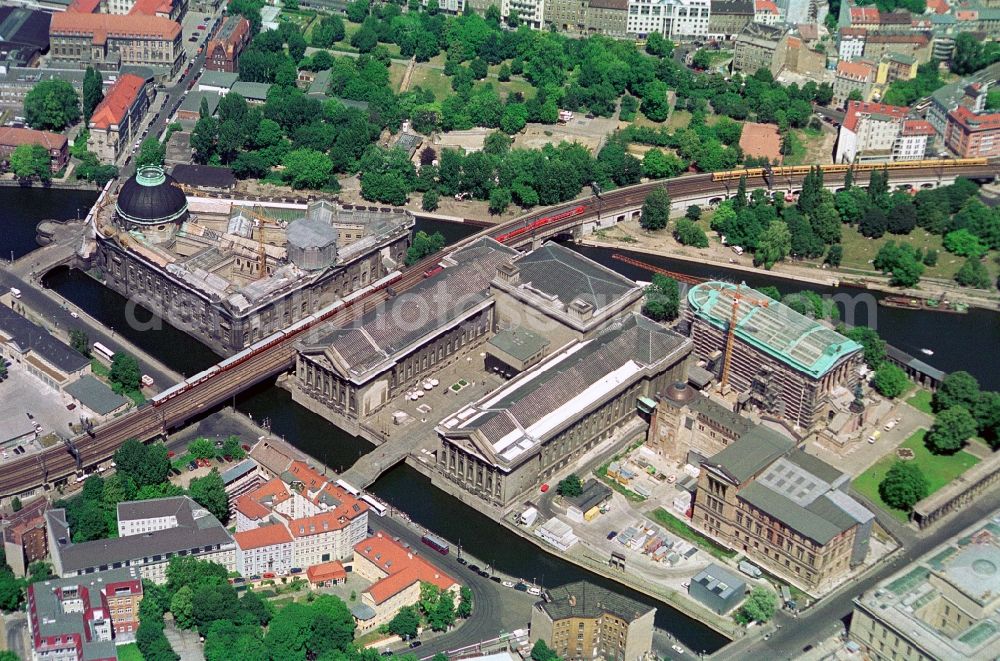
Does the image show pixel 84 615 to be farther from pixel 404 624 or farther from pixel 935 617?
pixel 935 617

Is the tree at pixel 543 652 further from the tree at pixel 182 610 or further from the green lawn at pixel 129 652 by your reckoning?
the green lawn at pixel 129 652

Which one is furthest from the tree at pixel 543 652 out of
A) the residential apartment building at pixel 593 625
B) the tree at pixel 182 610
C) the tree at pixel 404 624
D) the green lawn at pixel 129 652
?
the green lawn at pixel 129 652

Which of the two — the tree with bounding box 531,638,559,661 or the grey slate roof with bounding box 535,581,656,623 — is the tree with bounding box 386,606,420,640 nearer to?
the tree with bounding box 531,638,559,661

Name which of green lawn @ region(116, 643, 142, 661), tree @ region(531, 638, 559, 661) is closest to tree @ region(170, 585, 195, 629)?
green lawn @ region(116, 643, 142, 661)

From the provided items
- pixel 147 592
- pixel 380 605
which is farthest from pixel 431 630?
pixel 147 592

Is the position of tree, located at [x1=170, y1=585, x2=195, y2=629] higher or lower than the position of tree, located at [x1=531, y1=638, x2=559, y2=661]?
higher

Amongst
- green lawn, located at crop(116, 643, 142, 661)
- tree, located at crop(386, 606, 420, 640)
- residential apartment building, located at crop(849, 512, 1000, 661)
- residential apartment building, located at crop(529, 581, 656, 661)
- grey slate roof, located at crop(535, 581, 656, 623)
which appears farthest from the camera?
tree, located at crop(386, 606, 420, 640)
